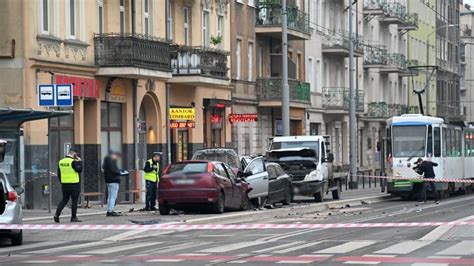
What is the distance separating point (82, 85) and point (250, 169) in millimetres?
6248

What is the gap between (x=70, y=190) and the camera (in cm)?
2612

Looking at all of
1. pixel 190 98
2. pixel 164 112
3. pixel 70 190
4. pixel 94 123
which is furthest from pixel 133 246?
pixel 190 98

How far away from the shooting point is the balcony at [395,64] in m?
78.7

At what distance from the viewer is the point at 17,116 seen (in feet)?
86.3

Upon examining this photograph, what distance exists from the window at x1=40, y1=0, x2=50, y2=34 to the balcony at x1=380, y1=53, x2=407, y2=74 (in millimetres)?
46803

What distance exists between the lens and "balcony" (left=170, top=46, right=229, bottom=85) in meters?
42.8

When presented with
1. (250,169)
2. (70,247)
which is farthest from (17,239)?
(250,169)

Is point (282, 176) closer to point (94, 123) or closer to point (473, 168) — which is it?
point (94, 123)

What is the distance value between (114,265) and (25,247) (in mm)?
4753

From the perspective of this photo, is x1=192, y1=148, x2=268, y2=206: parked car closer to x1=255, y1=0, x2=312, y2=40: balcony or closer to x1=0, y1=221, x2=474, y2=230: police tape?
x1=0, y1=221, x2=474, y2=230: police tape

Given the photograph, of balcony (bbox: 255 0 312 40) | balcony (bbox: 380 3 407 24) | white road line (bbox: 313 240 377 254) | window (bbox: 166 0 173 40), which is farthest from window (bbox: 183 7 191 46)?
balcony (bbox: 380 3 407 24)

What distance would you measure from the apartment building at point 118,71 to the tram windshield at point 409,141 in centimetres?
750

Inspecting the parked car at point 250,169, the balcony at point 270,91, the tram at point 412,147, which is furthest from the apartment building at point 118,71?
the tram at point 412,147

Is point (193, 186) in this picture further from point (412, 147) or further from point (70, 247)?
point (412, 147)
